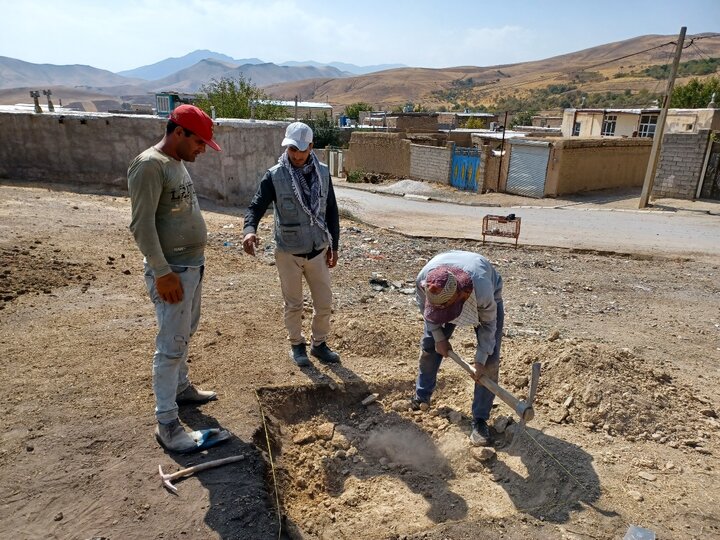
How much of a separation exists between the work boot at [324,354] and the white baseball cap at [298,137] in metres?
1.57

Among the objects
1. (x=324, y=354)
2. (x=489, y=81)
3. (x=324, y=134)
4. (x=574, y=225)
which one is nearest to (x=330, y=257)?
(x=324, y=354)

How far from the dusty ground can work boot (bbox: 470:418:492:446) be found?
0.37 ft

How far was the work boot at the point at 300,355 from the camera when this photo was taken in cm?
387

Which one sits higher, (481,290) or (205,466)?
(481,290)

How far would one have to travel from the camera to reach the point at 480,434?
3236 mm

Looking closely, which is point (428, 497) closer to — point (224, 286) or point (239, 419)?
point (239, 419)

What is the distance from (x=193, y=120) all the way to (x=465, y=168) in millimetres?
18750

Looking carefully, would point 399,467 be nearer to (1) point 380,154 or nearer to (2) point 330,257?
(2) point 330,257

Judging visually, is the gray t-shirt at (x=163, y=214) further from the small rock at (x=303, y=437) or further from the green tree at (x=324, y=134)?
the green tree at (x=324, y=134)

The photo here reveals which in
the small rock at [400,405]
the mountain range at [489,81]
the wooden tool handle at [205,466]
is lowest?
the small rock at [400,405]

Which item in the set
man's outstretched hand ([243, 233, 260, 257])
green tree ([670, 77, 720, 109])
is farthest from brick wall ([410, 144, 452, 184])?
green tree ([670, 77, 720, 109])

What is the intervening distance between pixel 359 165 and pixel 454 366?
22.2m

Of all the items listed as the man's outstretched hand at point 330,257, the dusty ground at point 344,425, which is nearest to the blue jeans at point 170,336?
the dusty ground at point 344,425

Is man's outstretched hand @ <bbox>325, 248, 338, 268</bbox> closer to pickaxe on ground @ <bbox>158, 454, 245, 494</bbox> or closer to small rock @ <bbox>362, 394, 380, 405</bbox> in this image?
small rock @ <bbox>362, 394, 380, 405</bbox>
